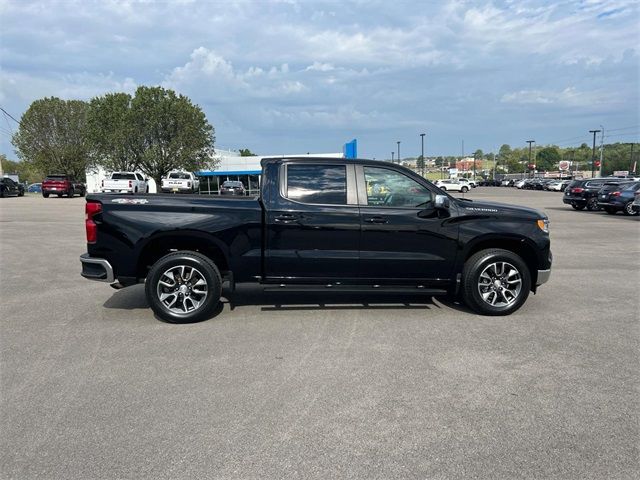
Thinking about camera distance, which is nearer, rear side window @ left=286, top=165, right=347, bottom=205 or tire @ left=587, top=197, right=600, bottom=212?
rear side window @ left=286, top=165, right=347, bottom=205

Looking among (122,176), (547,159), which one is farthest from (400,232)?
(547,159)

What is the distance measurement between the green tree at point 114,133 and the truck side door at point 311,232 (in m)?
43.7

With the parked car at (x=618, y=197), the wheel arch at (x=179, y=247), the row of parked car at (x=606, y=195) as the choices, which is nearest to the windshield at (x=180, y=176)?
the row of parked car at (x=606, y=195)

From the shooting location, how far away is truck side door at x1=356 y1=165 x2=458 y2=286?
5.85m

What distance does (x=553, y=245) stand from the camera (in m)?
12.7

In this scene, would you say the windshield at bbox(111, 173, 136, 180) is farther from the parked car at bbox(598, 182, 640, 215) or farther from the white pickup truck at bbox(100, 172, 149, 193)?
the parked car at bbox(598, 182, 640, 215)

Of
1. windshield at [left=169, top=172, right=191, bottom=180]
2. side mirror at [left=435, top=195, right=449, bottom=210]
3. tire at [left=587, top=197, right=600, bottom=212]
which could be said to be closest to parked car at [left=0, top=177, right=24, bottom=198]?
windshield at [left=169, top=172, right=191, bottom=180]

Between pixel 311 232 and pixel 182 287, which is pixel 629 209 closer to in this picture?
pixel 311 232

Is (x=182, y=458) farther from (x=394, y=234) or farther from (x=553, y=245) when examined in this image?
(x=553, y=245)

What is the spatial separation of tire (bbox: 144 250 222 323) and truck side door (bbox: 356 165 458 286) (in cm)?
180

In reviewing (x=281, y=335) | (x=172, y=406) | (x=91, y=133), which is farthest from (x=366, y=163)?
(x=91, y=133)

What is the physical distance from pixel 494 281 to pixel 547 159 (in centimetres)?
18587

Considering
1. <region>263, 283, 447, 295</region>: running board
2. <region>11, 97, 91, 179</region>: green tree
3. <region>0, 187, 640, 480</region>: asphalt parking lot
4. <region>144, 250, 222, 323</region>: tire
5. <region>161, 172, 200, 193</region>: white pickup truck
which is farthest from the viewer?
<region>11, 97, 91, 179</region>: green tree

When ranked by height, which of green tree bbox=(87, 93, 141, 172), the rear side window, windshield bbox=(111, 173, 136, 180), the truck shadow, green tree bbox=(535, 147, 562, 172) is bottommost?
the truck shadow
